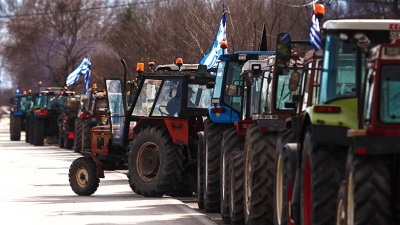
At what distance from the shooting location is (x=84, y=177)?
22.1 metres

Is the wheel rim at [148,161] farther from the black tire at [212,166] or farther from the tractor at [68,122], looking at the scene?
the tractor at [68,122]

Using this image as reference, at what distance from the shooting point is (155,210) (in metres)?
18.7

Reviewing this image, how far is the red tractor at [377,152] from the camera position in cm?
962

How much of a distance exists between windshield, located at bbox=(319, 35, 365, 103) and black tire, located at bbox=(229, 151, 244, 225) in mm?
4428

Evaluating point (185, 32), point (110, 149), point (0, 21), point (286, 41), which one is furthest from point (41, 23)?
point (286, 41)

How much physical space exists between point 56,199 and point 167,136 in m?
2.50

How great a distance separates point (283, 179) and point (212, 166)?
5.44 metres

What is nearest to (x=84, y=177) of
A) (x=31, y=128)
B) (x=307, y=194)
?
(x=307, y=194)

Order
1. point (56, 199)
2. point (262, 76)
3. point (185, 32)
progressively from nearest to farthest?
point (262, 76)
point (56, 199)
point (185, 32)

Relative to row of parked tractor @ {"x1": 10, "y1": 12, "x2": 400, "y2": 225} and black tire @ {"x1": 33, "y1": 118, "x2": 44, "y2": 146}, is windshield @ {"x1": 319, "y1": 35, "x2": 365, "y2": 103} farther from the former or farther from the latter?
black tire @ {"x1": 33, "y1": 118, "x2": 44, "y2": 146}

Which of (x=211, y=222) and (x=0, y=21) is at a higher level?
(x=0, y=21)

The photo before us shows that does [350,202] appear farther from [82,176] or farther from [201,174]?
[82,176]

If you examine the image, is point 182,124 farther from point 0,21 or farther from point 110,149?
point 0,21

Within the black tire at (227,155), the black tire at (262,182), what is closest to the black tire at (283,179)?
the black tire at (262,182)
